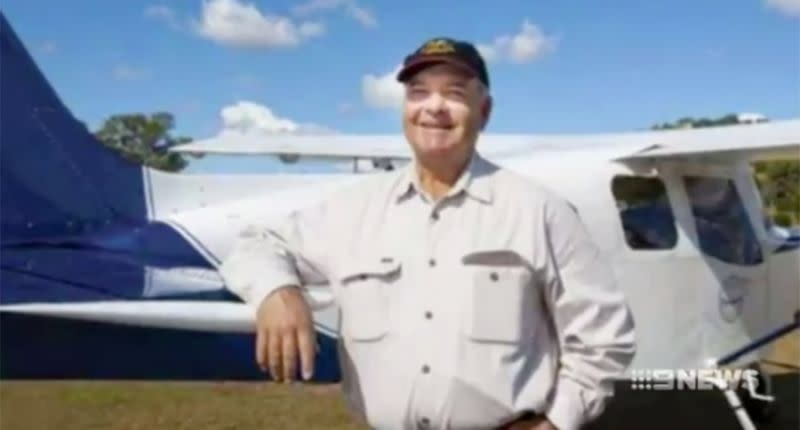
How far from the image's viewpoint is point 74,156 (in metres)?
6.52

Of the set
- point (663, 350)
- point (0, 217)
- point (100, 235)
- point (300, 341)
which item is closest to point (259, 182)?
point (100, 235)

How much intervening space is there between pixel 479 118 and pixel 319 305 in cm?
50

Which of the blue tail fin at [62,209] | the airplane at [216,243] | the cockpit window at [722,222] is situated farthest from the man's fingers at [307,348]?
the cockpit window at [722,222]

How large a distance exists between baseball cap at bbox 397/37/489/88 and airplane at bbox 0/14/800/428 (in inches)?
117

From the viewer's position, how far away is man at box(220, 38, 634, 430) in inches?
72.6

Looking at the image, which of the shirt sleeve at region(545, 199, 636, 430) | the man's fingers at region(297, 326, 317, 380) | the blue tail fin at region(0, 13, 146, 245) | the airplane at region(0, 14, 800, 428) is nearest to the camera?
the man's fingers at region(297, 326, 317, 380)

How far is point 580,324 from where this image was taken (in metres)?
1.84

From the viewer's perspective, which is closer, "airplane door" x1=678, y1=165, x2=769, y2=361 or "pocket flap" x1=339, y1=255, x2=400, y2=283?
"pocket flap" x1=339, y1=255, x2=400, y2=283

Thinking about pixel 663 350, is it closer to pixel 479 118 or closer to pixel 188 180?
pixel 188 180

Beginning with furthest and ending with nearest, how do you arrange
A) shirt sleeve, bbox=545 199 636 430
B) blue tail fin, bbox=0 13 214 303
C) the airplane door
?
the airplane door, blue tail fin, bbox=0 13 214 303, shirt sleeve, bbox=545 199 636 430

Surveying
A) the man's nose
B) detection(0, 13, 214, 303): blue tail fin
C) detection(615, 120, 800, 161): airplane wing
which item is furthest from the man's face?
detection(615, 120, 800, 161): airplane wing

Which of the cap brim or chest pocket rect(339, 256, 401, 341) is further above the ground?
Result: the cap brim

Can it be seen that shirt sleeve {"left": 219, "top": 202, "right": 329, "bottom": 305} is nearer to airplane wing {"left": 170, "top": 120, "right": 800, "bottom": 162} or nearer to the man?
the man

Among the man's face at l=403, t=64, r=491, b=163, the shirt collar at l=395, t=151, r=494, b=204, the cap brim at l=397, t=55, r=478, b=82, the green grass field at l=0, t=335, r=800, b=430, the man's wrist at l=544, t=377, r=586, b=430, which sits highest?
the cap brim at l=397, t=55, r=478, b=82
